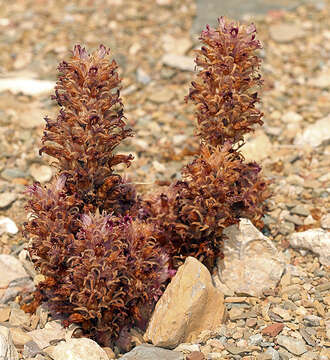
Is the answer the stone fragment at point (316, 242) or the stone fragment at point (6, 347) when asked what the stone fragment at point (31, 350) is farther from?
the stone fragment at point (316, 242)

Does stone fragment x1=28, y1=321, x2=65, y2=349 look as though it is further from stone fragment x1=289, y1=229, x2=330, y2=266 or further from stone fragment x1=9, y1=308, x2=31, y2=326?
stone fragment x1=289, y1=229, x2=330, y2=266

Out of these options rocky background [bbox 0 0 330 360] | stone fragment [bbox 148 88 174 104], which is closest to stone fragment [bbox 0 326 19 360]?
rocky background [bbox 0 0 330 360]

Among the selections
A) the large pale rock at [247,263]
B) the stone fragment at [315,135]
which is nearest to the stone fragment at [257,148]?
the stone fragment at [315,135]

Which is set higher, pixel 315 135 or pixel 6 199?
pixel 315 135

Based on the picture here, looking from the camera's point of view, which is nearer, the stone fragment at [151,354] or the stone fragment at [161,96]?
the stone fragment at [151,354]

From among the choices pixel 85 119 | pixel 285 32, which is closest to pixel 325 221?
pixel 85 119

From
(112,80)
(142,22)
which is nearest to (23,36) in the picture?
(142,22)

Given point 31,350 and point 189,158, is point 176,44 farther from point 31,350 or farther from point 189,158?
point 31,350
